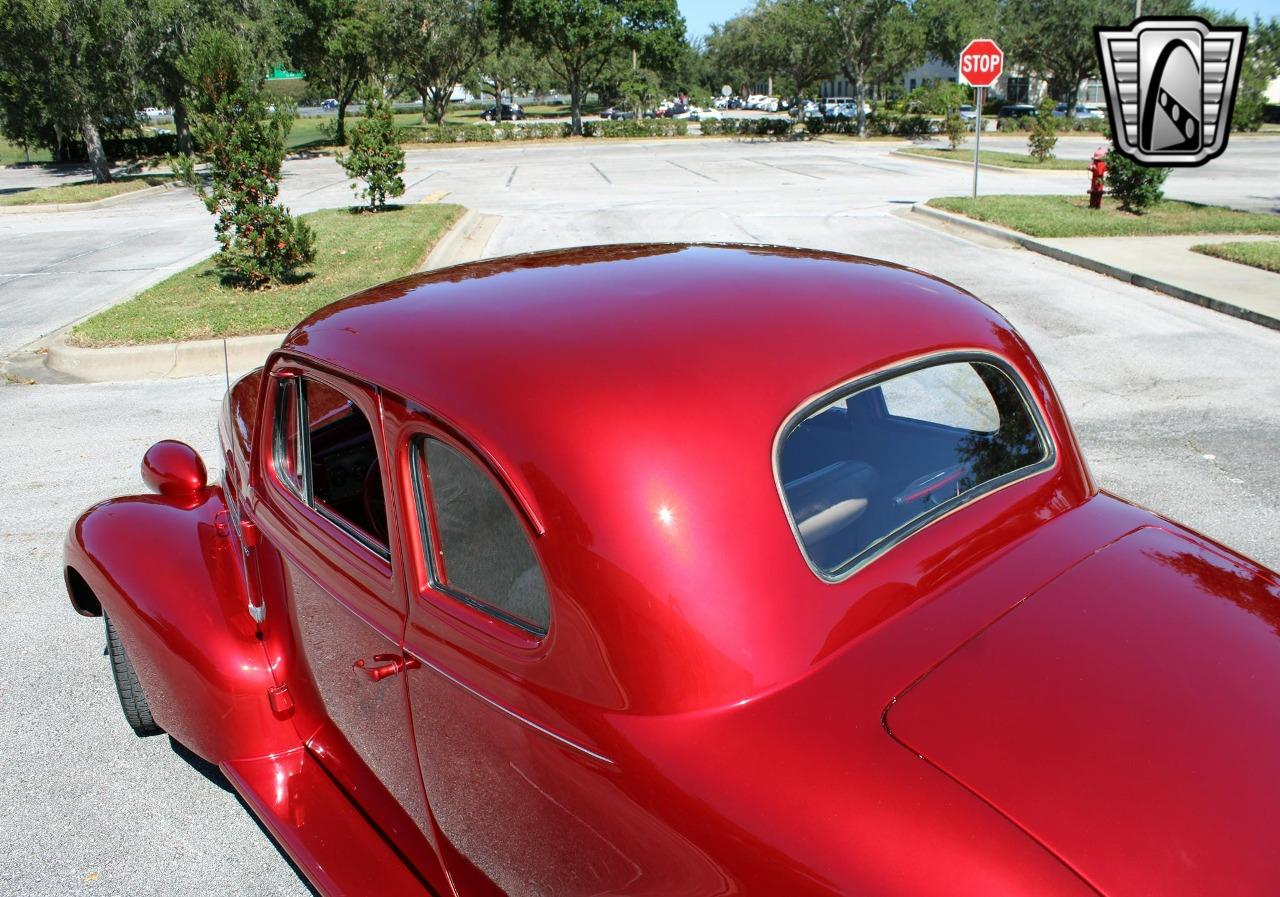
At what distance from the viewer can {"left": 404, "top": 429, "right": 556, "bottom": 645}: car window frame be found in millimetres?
1769

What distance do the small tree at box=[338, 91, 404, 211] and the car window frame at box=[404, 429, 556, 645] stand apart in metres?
14.8

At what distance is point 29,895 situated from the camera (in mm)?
2803

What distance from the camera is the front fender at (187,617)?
2693 millimetres

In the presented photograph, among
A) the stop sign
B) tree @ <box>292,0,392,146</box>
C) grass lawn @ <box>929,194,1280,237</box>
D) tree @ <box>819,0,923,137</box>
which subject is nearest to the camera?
grass lawn @ <box>929,194,1280,237</box>

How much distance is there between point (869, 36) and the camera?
40.4 meters

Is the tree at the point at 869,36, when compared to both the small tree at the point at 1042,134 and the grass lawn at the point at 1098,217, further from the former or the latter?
the grass lawn at the point at 1098,217

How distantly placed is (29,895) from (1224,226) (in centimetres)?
1666

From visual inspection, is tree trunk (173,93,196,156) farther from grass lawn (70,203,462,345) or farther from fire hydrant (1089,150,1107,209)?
fire hydrant (1089,150,1107,209)

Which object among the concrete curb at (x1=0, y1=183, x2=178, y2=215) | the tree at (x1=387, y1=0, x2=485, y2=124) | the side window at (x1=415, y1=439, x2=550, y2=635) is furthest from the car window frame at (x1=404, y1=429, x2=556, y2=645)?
the tree at (x1=387, y1=0, x2=485, y2=124)

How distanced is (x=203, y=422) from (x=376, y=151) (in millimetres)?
10428

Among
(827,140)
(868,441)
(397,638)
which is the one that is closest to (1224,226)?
(868,441)

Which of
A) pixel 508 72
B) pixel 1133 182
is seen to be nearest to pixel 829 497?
pixel 1133 182

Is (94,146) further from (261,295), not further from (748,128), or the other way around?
(748,128)

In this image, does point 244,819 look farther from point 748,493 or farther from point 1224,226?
point 1224,226
